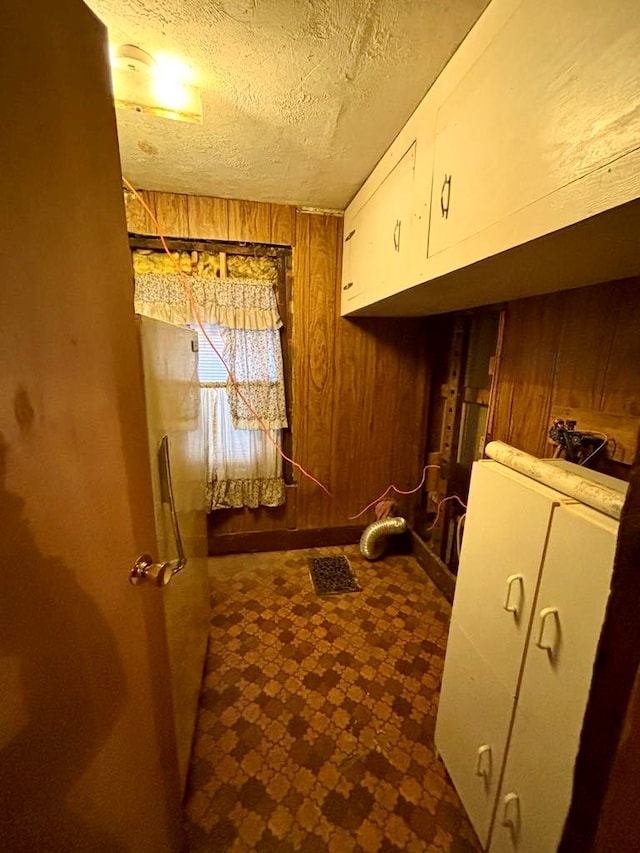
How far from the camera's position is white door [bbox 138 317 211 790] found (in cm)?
91

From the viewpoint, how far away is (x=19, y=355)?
412 millimetres

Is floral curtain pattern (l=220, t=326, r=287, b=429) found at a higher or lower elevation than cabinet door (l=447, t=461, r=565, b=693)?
higher

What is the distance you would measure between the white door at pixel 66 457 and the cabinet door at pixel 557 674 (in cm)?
93


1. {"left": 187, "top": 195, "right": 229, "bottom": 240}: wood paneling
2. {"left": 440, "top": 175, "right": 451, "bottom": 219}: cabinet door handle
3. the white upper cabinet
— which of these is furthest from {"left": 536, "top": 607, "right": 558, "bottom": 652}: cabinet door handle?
{"left": 187, "top": 195, "right": 229, "bottom": 240}: wood paneling

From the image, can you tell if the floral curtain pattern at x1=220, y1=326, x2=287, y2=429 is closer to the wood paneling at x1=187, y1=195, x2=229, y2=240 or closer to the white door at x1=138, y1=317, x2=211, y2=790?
the wood paneling at x1=187, y1=195, x2=229, y2=240

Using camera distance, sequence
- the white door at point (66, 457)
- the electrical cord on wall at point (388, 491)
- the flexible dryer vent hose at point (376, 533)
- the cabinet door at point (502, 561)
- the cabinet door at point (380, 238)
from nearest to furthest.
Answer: the white door at point (66, 457)
the cabinet door at point (502, 561)
the cabinet door at point (380, 238)
the flexible dryer vent hose at point (376, 533)
the electrical cord on wall at point (388, 491)

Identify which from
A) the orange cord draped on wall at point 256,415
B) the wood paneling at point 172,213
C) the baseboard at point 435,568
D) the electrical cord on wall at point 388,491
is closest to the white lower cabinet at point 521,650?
the baseboard at point 435,568

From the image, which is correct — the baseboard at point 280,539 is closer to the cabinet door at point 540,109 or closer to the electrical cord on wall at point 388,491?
the electrical cord on wall at point 388,491

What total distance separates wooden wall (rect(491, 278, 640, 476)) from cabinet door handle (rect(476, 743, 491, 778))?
3.07 ft

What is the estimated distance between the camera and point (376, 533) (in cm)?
250

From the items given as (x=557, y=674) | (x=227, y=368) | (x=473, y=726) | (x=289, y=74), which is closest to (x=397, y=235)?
(x=289, y=74)

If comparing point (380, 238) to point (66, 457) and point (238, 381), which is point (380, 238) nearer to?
point (238, 381)

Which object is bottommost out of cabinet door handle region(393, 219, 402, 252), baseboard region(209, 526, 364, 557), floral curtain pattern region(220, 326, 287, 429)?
baseboard region(209, 526, 364, 557)

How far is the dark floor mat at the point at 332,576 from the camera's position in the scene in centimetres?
223
